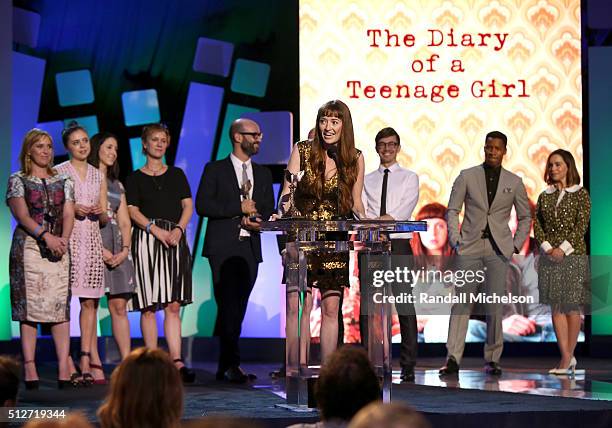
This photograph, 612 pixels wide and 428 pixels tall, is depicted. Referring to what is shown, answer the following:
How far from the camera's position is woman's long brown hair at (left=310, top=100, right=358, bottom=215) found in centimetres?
530

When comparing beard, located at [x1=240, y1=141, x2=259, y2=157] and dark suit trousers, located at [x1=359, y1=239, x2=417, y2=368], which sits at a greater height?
beard, located at [x1=240, y1=141, x2=259, y2=157]

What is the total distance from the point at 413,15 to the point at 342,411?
697cm

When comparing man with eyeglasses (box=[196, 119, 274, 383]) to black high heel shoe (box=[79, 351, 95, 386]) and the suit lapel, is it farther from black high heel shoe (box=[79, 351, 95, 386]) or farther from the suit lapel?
the suit lapel

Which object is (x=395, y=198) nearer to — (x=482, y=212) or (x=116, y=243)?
(x=482, y=212)

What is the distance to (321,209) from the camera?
5.34 m

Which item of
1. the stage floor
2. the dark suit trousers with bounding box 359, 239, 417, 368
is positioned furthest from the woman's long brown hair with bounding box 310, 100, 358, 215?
the dark suit trousers with bounding box 359, 239, 417, 368

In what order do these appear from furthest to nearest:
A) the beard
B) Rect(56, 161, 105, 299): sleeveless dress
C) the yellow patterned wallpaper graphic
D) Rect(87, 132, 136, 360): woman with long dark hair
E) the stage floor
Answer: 1. the yellow patterned wallpaper graphic
2. the beard
3. Rect(87, 132, 136, 360): woman with long dark hair
4. Rect(56, 161, 105, 299): sleeveless dress
5. the stage floor

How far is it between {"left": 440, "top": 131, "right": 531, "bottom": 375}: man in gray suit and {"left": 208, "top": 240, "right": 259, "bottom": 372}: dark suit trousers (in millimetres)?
1376

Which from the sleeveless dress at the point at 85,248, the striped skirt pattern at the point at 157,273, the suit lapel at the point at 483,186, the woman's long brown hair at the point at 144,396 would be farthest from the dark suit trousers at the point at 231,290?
the woman's long brown hair at the point at 144,396

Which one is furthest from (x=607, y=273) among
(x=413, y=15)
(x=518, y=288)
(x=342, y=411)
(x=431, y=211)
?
(x=342, y=411)

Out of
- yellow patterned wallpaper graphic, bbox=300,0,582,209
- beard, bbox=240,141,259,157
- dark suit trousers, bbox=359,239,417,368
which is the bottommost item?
dark suit trousers, bbox=359,239,417,368

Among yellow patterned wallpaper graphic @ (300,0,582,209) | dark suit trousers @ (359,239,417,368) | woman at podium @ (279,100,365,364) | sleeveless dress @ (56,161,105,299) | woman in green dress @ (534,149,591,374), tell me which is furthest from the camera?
yellow patterned wallpaper graphic @ (300,0,582,209)

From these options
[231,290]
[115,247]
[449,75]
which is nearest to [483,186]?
[231,290]

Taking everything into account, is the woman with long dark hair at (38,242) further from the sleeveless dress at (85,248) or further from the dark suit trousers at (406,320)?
the dark suit trousers at (406,320)
